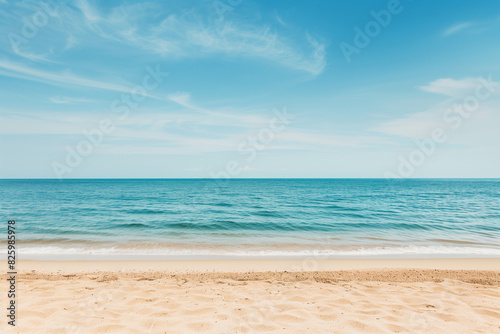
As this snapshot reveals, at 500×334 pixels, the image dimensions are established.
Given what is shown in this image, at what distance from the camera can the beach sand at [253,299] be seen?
471 cm

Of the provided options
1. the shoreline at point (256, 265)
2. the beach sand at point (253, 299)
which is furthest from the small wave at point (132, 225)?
the beach sand at point (253, 299)

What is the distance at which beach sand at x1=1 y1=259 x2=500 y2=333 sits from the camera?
15.5ft

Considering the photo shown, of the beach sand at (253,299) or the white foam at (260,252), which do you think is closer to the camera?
the beach sand at (253,299)

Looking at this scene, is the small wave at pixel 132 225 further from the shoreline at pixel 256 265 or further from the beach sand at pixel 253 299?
the beach sand at pixel 253 299

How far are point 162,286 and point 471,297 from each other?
25.4 ft

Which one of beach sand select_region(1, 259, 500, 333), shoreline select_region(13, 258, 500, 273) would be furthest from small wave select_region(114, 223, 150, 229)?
beach sand select_region(1, 259, 500, 333)

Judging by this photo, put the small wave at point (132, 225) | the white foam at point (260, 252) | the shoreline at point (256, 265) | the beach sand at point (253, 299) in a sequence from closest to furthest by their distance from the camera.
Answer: the beach sand at point (253, 299)
the shoreline at point (256, 265)
the white foam at point (260, 252)
the small wave at point (132, 225)

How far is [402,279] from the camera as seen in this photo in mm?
7895

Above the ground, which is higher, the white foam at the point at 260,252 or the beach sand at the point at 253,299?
the beach sand at the point at 253,299

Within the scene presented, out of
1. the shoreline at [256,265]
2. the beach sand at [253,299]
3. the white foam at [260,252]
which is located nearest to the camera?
the beach sand at [253,299]

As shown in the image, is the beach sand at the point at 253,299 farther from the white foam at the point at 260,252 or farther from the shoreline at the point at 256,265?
the white foam at the point at 260,252

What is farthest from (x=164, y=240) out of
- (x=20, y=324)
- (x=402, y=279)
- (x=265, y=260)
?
(x=402, y=279)

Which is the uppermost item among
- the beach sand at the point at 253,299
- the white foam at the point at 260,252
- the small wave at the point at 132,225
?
the beach sand at the point at 253,299

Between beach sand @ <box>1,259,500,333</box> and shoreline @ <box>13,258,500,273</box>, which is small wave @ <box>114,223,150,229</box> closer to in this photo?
shoreline @ <box>13,258,500,273</box>
